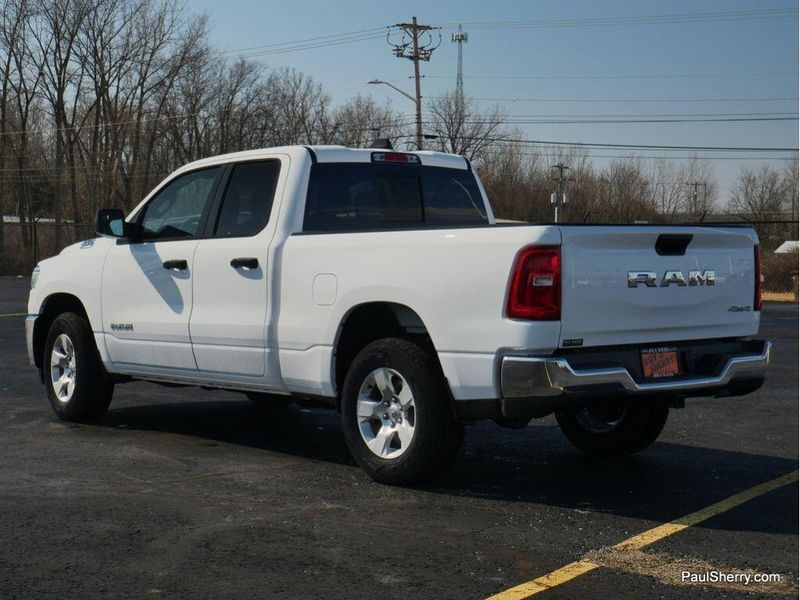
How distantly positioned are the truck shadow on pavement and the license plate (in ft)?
2.29

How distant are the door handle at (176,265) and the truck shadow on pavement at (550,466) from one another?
1.29m

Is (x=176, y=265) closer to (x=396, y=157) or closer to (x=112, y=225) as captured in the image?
(x=112, y=225)

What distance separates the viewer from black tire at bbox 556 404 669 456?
24.7ft

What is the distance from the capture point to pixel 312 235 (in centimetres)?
703

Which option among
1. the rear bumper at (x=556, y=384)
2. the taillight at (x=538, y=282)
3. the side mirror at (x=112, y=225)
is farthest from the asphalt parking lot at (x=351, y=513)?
the side mirror at (x=112, y=225)

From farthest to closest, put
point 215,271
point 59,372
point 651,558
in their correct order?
point 59,372, point 215,271, point 651,558

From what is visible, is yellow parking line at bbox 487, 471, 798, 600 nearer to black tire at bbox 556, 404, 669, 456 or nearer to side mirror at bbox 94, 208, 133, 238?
black tire at bbox 556, 404, 669, 456

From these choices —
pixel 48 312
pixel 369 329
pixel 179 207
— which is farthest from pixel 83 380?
pixel 369 329

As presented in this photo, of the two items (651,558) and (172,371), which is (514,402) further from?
(172,371)

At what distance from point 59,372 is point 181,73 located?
61.7 meters

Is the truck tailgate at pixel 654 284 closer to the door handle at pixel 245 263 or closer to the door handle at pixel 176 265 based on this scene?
the door handle at pixel 245 263

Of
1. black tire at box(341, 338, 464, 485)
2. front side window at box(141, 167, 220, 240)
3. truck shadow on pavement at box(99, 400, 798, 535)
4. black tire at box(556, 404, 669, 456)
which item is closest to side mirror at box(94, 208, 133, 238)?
front side window at box(141, 167, 220, 240)

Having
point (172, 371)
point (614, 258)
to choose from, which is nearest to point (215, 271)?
point (172, 371)

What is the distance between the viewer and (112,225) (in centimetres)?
852
